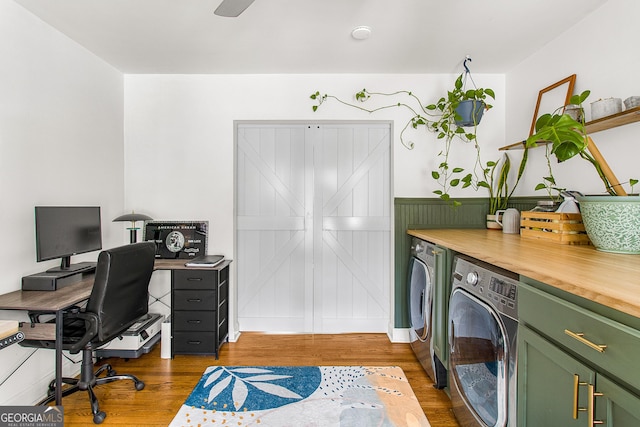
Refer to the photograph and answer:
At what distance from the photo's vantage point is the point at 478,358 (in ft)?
4.70

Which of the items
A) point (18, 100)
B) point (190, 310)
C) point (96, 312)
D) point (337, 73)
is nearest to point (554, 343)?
point (96, 312)

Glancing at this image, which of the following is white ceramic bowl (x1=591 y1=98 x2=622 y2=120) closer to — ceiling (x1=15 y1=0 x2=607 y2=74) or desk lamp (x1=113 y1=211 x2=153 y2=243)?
ceiling (x1=15 y1=0 x2=607 y2=74)

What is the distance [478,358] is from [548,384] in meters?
0.44

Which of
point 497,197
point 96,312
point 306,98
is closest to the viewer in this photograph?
point 96,312

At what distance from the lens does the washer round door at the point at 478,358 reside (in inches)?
49.5

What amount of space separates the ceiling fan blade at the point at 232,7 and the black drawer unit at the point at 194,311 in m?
1.84

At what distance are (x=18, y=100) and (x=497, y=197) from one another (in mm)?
3606

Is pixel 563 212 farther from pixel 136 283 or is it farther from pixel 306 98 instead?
pixel 136 283

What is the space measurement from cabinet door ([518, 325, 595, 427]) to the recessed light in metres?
1.99

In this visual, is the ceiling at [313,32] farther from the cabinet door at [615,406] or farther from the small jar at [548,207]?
the cabinet door at [615,406]

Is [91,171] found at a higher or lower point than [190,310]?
higher

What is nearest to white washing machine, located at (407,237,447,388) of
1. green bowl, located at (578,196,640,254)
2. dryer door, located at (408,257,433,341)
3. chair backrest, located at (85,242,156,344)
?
dryer door, located at (408,257,433,341)

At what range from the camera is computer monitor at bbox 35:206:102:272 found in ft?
6.03

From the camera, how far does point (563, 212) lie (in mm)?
1722
